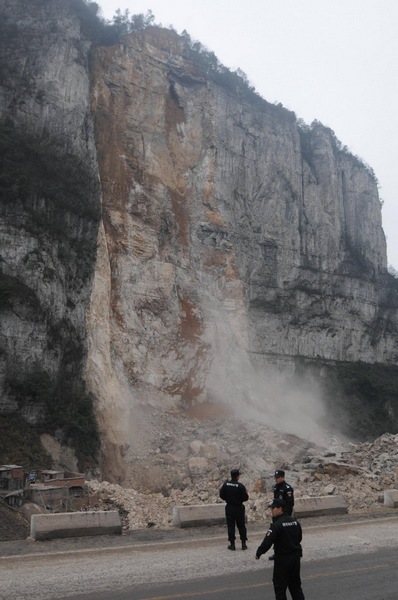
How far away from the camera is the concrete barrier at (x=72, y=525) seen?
8734 millimetres

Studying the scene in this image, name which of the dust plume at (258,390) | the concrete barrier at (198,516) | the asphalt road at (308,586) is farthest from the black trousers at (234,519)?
the dust plume at (258,390)

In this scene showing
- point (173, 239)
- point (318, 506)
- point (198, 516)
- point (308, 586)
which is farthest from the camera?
Answer: point (173, 239)

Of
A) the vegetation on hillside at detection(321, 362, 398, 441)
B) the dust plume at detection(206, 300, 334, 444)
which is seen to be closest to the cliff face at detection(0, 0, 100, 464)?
the dust plume at detection(206, 300, 334, 444)

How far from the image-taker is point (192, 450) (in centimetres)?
2534

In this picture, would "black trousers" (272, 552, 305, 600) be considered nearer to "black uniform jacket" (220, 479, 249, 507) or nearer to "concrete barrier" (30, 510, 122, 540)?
"black uniform jacket" (220, 479, 249, 507)

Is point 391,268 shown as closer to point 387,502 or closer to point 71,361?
point 71,361

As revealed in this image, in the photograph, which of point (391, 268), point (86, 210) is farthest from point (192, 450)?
point (391, 268)

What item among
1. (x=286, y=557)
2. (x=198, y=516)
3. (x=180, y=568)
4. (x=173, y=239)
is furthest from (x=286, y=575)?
(x=173, y=239)

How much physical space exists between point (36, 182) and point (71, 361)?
883cm

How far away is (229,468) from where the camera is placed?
23219mm

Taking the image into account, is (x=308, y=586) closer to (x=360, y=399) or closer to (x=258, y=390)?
(x=258, y=390)

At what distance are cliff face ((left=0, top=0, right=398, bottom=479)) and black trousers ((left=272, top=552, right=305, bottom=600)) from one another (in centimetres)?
1820

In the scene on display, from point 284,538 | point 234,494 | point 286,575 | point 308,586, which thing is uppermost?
point 284,538

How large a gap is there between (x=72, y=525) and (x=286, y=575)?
4.79 meters
